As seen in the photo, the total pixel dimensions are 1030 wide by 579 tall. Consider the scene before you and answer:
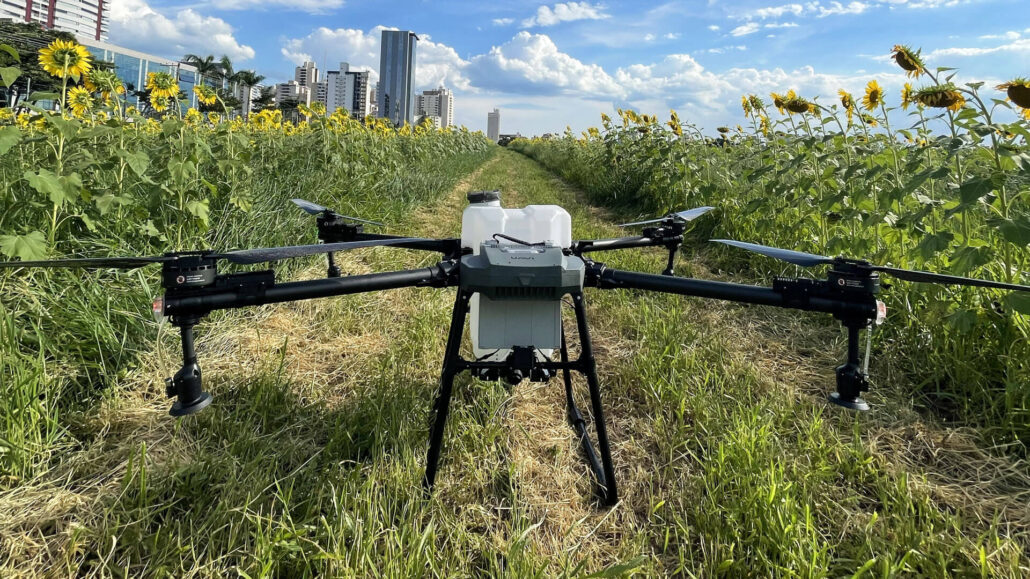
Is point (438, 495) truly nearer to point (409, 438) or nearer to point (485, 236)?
point (409, 438)

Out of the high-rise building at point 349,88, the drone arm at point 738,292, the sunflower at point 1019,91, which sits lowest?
the drone arm at point 738,292

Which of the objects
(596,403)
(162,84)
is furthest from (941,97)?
(162,84)

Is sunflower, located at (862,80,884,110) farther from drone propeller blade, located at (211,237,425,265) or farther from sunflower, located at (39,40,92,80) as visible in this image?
sunflower, located at (39,40,92,80)

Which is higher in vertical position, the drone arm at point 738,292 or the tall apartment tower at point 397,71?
the tall apartment tower at point 397,71

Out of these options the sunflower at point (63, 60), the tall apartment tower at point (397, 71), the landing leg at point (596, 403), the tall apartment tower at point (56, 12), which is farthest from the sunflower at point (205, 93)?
the tall apartment tower at point (56, 12)

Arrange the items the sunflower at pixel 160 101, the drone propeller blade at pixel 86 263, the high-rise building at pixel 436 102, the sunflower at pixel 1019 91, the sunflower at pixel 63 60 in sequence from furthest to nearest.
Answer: the high-rise building at pixel 436 102, the sunflower at pixel 160 101, the sunflower at pixel 63 60, the sunflower at pixel 1019 91, the drone propeller blade at pixel 86 263

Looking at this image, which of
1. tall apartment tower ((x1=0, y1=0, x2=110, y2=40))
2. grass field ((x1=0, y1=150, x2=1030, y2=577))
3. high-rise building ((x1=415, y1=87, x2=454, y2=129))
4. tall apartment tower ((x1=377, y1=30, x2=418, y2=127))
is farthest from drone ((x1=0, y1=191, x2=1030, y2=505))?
tall apartment tower ((x1=0, y1=0, x2=110, y2=40))

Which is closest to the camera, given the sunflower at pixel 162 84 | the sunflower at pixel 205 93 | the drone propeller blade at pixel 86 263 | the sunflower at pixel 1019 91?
the drone propeller blade at pixel 86 263

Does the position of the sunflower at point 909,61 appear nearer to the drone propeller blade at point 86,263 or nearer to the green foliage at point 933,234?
the green foliage at point 933,234
